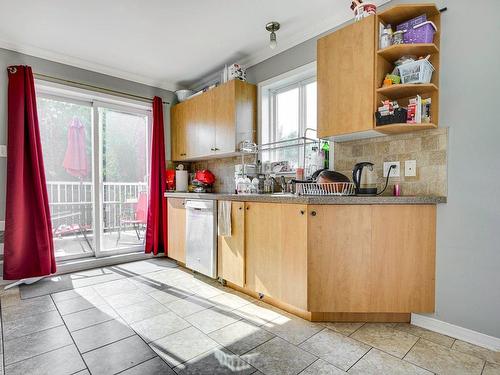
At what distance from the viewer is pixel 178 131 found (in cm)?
397

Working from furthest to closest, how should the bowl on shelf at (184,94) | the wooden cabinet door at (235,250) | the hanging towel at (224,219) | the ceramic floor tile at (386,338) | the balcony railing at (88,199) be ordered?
1. the bowl on shelf at (184,94)
2. the balcony railing at (88,199)
3. the hanging towel at (224,219)
4. the wooden cabinet door at (235,250)
5. the ceramic floor tile at (386,338)

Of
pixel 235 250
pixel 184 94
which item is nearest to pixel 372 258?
pixel 235 250

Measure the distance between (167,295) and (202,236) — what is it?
66 centimetres

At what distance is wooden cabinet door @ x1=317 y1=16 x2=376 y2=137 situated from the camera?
1964 mm

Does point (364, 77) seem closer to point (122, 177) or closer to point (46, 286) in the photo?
point (122, 177)

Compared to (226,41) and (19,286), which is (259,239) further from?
(19,286)

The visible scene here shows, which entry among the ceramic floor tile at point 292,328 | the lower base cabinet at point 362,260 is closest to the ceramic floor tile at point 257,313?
the ceramic floor tile at point 292,328

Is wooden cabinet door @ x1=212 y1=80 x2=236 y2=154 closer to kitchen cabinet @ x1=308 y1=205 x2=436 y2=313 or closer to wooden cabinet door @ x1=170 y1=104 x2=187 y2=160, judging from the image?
wooden cabinet door @ x1=170 y1=104 x2=187 y2=160

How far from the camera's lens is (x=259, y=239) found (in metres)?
2.31

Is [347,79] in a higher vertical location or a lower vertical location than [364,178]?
higher

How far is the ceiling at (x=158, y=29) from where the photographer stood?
2287 millimetres

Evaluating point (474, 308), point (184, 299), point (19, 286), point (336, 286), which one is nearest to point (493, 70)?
point (474, 308)

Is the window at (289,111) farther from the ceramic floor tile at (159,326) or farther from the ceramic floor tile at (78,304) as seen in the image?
the ceramic floor tile at (78,304)

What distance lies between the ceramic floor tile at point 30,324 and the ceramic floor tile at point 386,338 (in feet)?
6.92
